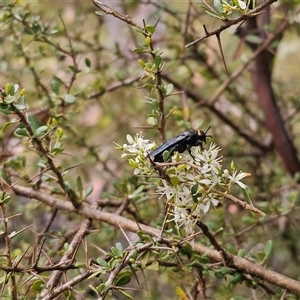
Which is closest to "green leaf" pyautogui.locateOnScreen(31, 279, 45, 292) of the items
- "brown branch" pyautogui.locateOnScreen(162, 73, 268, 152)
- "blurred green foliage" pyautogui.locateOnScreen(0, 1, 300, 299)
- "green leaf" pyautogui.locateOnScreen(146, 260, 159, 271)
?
"blurred green foliage" pyautogui.locateOnScreen(0, 1, 300, 299)

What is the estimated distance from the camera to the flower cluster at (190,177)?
491mm

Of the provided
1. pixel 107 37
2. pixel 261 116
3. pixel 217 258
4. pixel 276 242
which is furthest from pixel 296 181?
pixel 107 37

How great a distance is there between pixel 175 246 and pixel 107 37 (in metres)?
1.18

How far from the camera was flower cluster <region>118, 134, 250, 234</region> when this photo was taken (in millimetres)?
491

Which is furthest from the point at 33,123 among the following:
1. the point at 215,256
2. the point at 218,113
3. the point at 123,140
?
the point at 123,140

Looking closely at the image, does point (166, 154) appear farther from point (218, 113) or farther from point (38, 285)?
point (218, 113)

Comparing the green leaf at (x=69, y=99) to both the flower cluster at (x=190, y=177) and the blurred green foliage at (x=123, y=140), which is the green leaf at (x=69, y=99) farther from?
the flower cluster at (x=190, y=177)

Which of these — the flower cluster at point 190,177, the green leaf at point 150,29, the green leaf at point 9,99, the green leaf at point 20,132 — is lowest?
the flower cluster at point 190,177

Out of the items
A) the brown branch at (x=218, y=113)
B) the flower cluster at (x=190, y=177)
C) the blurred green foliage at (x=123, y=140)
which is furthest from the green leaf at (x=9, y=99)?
the brown branch at (x=218, y=113)

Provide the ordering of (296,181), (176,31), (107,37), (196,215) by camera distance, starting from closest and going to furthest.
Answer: (196,215) → (296,181) → (176,31) → (107,37)

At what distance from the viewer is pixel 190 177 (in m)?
0.49

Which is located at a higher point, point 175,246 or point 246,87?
point 246,87

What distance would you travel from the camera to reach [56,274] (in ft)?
1.94

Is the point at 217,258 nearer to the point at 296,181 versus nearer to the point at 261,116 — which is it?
the point at 296,181
